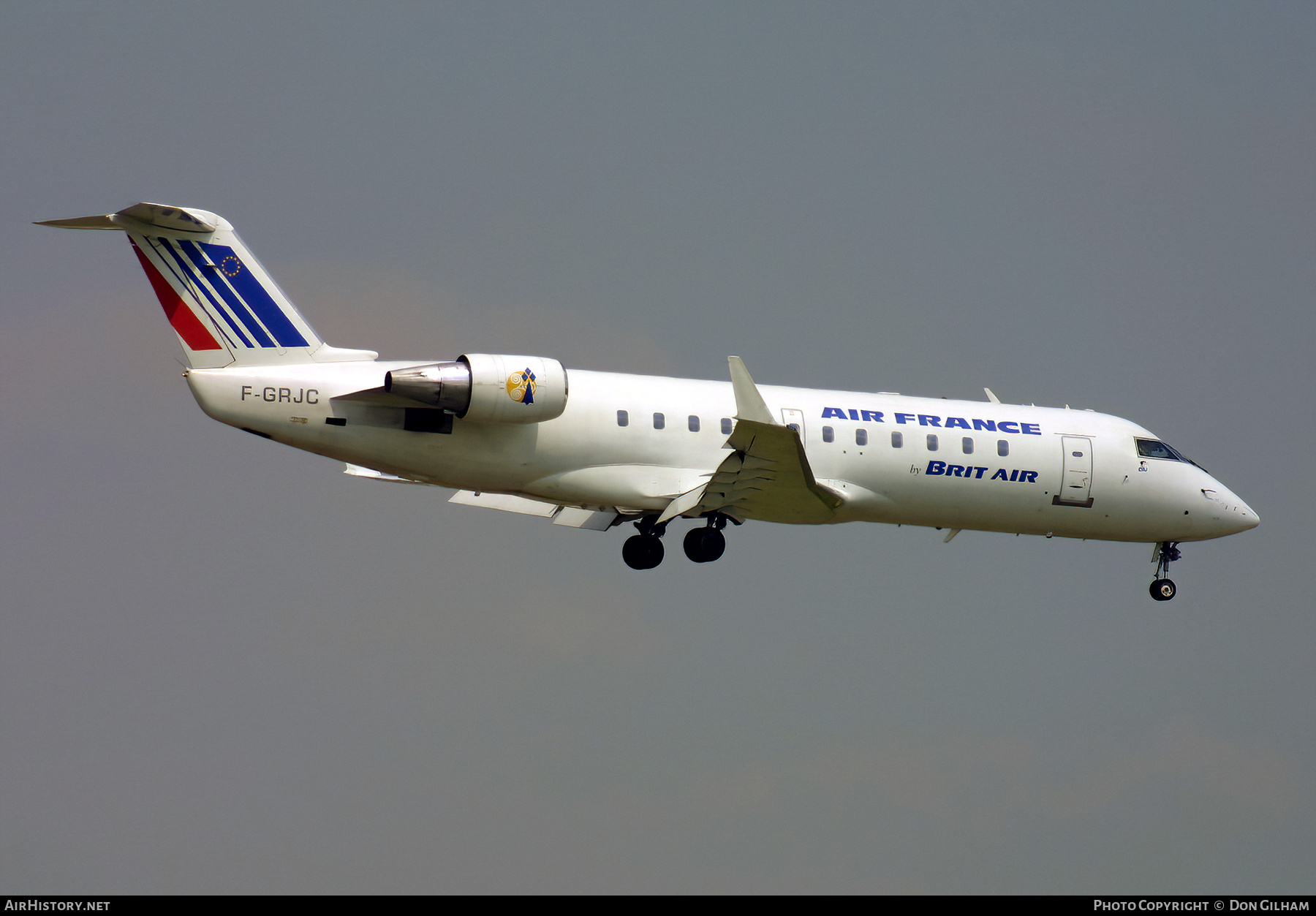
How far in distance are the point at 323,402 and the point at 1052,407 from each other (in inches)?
511

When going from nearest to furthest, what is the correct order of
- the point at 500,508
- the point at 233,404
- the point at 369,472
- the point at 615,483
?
1. the point at 233,404
2. the point at 615,483
3. the point at 369,472
4. the point at 500,508

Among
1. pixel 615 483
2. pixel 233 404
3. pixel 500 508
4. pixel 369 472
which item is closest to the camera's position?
pixel 233 404

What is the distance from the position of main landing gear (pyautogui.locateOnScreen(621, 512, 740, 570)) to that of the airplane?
3cm

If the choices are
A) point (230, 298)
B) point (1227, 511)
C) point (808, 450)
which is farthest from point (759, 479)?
point (1227, 511)

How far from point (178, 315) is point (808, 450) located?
9601 millimetres

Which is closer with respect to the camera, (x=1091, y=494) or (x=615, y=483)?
(x=615, y=483)

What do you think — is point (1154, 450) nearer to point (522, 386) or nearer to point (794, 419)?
point (794, 419)

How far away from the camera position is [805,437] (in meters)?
24.3

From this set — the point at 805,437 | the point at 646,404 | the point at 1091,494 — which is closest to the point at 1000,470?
the point at 1091,494

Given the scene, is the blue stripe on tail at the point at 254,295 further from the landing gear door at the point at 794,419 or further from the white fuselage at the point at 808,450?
Answer: the landing gear door at the point at 794,419

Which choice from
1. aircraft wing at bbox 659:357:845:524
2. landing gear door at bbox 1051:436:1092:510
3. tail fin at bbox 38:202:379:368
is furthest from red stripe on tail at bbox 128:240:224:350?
landing gear door at bbox 1051:436:1092:510

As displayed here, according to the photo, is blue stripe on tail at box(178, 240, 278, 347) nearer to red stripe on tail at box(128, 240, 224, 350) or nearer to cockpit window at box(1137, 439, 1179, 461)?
red stripe on tail at box(128, 240, 224, 350)

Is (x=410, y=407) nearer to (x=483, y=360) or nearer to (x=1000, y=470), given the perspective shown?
(x=483, y=360)

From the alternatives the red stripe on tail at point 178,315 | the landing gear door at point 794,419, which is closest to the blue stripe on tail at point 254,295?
the red stripe on tail at point 178,315
